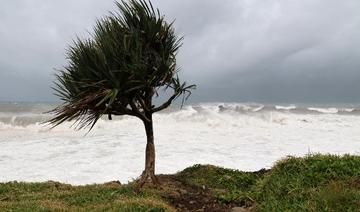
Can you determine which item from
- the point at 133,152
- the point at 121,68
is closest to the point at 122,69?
the point at 121,68

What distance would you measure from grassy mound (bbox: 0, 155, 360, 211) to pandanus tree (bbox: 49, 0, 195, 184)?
3.39 feet

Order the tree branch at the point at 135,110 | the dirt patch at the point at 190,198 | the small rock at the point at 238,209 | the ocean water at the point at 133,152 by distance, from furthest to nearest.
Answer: the ocean water at the point at 133,152 → the tree branch at the point at 135,110 → the dirt patch at the point at 190,198 → the small rock at the point at 238,209

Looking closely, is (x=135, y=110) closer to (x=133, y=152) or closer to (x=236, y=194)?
(x=236, y=194)

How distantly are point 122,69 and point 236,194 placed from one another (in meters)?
3.27

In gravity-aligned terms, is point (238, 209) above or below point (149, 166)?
below

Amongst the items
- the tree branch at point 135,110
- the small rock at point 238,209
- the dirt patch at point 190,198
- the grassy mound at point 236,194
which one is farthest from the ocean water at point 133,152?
the small rock at point 238,209

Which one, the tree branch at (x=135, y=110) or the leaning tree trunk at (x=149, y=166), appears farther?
the leaning tree trunk at (x=149, y=166)

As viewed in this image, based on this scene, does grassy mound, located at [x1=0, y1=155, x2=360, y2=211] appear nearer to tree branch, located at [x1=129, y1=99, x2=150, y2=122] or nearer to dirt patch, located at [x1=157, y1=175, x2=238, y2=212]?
dirt patch, located at [x1=157, y1=175, x2=238, y2=212]

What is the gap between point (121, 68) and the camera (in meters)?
9.39

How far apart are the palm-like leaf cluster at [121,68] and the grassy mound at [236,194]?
5.10 ft

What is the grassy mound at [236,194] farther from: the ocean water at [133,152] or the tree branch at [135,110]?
the ocean water at [133,152]

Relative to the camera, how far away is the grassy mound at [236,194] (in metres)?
7.49

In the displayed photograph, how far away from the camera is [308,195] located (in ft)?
25.4

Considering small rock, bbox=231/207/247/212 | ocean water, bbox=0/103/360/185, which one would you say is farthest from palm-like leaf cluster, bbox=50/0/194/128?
ocean water, bbox=0/103/360/185
